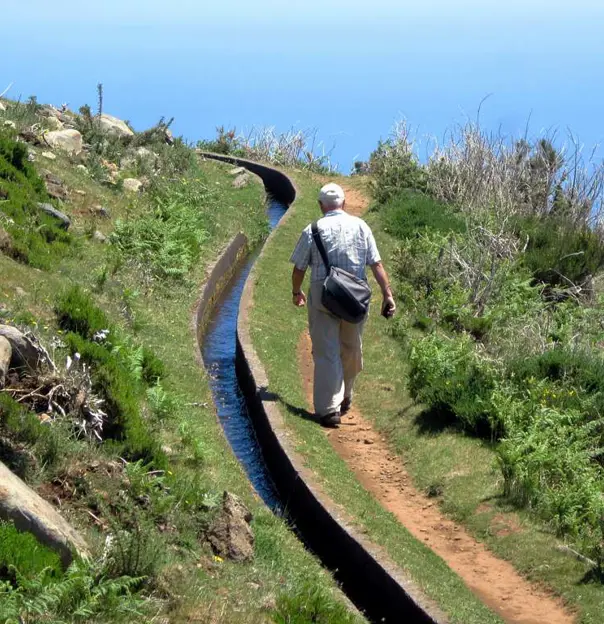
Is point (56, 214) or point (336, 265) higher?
point (56, 214)

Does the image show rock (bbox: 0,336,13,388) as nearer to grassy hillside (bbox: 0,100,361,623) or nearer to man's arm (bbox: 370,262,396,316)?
grassy hillside (bbox: 0,100,361,623)

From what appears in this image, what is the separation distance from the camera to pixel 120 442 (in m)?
8.28

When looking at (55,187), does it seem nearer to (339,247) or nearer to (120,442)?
(339,247)

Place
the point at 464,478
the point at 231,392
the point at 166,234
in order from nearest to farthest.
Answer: the point at 464,478, the point at 231,392, the point at 166,234

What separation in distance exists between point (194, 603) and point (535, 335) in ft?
27.7

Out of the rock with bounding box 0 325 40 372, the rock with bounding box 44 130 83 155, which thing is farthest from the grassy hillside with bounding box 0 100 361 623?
the rock with bounding box 44 130 83 155

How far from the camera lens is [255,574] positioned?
23.9 feet

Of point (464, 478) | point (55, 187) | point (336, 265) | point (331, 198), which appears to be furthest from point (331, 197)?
point (55, 187)

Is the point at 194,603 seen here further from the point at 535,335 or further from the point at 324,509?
the point at 535,335

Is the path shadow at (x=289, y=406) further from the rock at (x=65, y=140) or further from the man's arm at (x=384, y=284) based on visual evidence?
the rock at (x=65, y=140)

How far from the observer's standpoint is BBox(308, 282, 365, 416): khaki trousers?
10.9 m

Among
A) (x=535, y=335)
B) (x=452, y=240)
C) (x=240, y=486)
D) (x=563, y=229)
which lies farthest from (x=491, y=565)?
(x=563, y=229)

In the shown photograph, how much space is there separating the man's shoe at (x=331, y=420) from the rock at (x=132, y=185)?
941cm

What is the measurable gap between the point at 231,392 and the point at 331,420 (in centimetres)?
202
